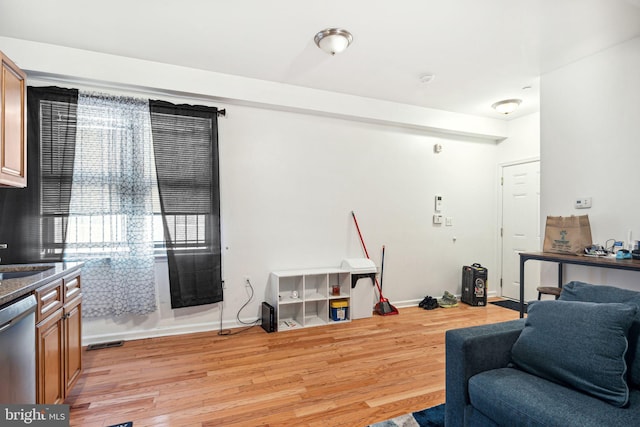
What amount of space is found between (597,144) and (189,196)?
13.4 ft

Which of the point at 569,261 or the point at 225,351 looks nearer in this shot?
the point at 569,261

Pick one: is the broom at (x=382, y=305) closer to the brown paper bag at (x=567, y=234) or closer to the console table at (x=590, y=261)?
the console table at (x=590, y=261)

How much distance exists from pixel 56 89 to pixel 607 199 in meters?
5.17

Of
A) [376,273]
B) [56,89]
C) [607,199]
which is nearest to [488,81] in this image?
[607,199]

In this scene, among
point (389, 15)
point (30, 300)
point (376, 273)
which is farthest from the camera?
point (376, 273)

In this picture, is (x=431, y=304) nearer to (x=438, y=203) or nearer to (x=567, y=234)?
(x=438, y=203)

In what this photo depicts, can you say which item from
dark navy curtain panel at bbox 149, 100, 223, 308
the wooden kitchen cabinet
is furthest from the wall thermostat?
the wooden kitchen cabinet

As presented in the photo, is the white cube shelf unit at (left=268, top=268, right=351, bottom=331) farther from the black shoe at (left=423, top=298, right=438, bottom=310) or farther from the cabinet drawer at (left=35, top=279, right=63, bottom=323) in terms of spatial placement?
the cabinet drawer at (left=35, top=279, right=63, bottom=323)

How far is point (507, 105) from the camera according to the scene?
4352 mm

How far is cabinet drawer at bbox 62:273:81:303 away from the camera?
2.14m

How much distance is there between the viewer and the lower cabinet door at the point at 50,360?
1718 millimetres

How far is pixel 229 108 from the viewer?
374 cm

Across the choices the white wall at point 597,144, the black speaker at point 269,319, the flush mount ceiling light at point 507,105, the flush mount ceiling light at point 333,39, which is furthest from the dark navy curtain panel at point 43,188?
the flush mount ceiling light at point 507,105

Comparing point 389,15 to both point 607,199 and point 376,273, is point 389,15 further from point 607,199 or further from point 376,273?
point 376,273
